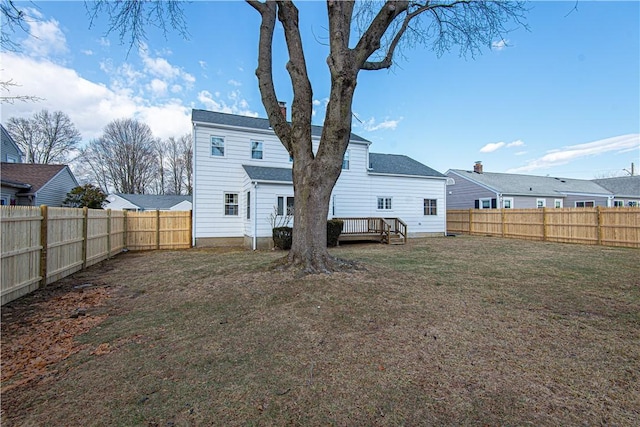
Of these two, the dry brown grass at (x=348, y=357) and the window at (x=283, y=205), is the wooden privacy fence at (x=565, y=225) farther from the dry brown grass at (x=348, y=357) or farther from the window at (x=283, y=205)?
the window at (x=283, y=205)

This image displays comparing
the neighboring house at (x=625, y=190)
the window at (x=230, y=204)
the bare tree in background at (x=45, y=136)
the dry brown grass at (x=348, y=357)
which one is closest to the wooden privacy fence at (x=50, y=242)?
the dry brown grass at (x=348, y=357)

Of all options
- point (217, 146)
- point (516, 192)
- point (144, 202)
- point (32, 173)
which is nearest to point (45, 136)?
point (144, 202)

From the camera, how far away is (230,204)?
1392 centimetres

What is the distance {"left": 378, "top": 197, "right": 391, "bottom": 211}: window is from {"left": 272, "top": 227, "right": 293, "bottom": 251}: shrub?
6331 mm

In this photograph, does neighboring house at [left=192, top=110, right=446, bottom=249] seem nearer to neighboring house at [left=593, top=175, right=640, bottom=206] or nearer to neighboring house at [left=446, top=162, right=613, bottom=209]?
neighboring house at [left=446, top=162, right=613, bottom=209]

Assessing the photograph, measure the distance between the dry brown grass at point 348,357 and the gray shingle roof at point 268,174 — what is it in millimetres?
7101

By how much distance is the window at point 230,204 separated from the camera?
545 inches

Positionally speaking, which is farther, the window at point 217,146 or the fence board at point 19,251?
the window at point 217,146

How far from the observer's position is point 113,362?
2967 mm

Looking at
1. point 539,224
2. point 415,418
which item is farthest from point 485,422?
point 539,224

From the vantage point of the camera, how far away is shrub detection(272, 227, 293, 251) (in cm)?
1163

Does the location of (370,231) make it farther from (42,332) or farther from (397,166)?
(42,332)

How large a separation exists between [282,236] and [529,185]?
22574mm

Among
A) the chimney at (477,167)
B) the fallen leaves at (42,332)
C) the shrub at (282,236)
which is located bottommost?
the fallen leaves at (42,332)
